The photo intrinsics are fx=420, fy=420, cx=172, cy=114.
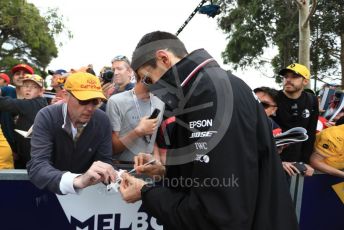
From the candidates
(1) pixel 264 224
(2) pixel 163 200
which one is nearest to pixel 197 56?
(2) pixel 163 200

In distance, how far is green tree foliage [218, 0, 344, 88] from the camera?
20.7 m

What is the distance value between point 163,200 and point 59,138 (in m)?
1.32

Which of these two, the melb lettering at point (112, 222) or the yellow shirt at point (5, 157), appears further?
the yellow shirt at point (5, 157)

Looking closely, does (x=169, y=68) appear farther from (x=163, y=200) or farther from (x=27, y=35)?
(x=27, y=35)

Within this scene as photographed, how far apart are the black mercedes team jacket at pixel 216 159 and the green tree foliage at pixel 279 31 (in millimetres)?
19773

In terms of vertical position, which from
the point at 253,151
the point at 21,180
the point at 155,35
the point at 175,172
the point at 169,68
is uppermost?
the point at 155,35

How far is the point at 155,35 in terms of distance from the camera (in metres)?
2.15

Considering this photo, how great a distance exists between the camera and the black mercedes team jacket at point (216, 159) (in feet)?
5.03

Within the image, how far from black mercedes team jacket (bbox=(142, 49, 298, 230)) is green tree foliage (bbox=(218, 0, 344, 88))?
64.9 feet

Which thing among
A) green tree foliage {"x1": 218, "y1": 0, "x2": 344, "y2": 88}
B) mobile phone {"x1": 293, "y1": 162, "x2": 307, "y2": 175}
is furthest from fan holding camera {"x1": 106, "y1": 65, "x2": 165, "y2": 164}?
green tree foliage {"x1": 218, "y1": 0, "x2": 344, "y2": 88}

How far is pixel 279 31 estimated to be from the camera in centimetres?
2247

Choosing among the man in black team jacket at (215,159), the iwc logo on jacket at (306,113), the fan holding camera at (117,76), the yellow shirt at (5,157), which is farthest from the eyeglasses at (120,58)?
the man in black team jacket at (215,159)

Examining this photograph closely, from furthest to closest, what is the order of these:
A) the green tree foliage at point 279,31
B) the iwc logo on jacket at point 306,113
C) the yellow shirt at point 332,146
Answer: the green tree foliage at point 279,31 < the iwc logo on jacket at point 306,113 < the yellow shirt at point 332,146

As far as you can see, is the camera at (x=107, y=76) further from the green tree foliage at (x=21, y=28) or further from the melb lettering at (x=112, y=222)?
the green tree foliage at (x=21, y=28)
